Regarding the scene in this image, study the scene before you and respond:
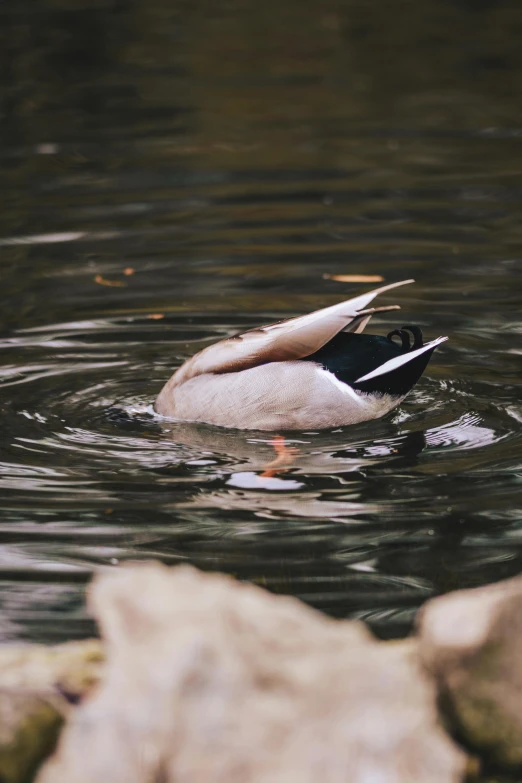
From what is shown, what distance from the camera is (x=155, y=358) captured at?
8008 millimetres

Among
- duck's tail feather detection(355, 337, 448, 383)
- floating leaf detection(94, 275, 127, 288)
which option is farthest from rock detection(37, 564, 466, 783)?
floating leaf detection(94, 275, 127, 288)

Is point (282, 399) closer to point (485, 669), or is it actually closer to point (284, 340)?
point (284, 340)

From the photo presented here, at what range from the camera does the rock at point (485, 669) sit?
11.1ft

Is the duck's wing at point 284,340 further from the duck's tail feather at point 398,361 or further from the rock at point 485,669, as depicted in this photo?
the rock at point 485,669

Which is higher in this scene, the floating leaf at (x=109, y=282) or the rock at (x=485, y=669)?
the rock at (x=485, y=669)

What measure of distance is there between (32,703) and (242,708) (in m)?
0.60

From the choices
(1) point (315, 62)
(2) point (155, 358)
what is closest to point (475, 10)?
(1) point (315, 62)

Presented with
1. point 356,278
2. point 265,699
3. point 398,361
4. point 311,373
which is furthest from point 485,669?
point 356,278

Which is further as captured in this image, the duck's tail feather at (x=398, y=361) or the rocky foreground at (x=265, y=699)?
the duck's tail feather at (x=398, y=361)

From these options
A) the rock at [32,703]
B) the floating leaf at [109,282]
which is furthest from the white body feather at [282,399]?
the floating leaf at [109,282]

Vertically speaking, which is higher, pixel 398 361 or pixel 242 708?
pixel 242 708

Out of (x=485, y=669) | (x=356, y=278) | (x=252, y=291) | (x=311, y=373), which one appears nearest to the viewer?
(x=485, y=669)

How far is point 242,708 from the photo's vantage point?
327 centimetres

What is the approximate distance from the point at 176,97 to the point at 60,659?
14.4 m
